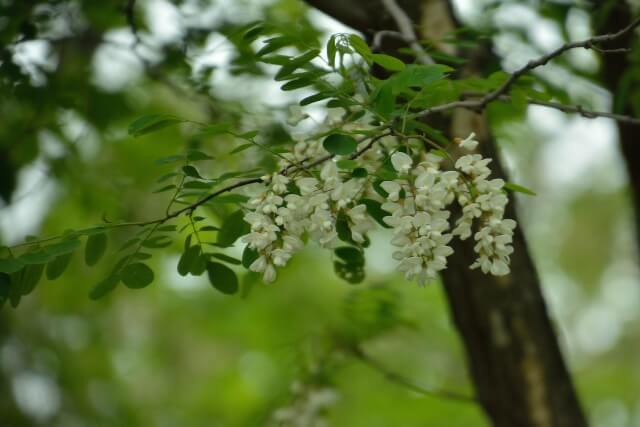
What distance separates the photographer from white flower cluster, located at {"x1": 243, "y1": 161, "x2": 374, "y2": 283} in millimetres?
1120

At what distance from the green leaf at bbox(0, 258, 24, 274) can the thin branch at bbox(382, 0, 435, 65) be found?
0.87 metres

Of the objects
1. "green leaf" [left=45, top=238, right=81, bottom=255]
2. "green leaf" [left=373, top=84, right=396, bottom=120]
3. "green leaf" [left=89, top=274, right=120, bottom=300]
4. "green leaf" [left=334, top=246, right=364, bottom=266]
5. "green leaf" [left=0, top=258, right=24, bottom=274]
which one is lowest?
"green leaf" [left=334, top=246, right=364, bottom=266]

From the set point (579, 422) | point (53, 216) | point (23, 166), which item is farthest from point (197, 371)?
point (579, 422)

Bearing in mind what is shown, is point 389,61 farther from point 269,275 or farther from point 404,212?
point 269,275

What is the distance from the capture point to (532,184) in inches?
372

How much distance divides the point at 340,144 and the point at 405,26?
737mm

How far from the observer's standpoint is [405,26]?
178cm

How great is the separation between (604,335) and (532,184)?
255 centimetres

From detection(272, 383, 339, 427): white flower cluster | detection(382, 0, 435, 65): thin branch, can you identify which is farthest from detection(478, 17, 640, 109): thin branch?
detection(272, 383, 339, 427): white flower cluster

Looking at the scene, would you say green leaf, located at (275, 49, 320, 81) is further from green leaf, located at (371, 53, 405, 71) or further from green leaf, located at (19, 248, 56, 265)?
green leaf, located at (19, 248, 56, 265)

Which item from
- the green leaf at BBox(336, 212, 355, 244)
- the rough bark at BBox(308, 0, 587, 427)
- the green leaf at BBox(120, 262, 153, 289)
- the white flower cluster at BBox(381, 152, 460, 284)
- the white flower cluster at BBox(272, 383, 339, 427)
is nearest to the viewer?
the white flower cluster at BBox(381, 152, 460, 284)

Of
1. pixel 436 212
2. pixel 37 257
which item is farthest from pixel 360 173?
pixel 37 257

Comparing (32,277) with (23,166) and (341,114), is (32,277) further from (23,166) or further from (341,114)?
(23,166)

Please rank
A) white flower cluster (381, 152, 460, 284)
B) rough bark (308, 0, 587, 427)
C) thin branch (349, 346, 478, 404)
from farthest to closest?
thin branch (349, 346, 478, 404) < rough bark (308, 0, 587, 427) < white flower cluster (381, 152, 460, 284)
